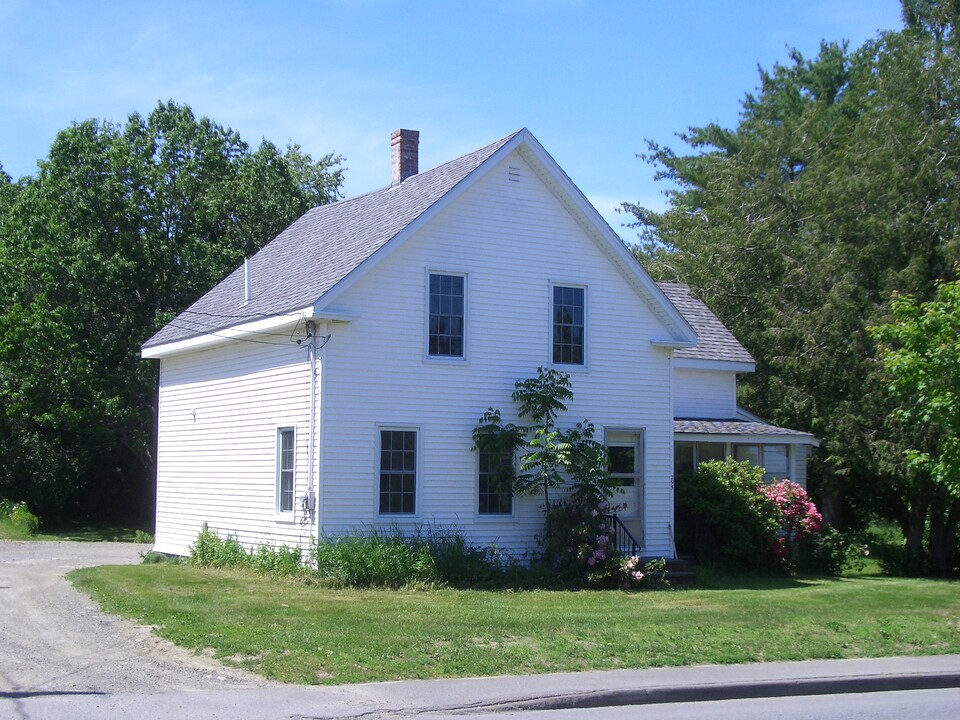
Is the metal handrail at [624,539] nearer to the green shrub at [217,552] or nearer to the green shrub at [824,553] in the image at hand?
the green shrub at [824,553]

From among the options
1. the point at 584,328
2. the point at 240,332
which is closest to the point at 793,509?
the point at 584,328

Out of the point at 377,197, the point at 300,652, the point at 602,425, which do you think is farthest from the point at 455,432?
the point at 300,652

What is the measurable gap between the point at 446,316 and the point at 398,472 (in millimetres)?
2950

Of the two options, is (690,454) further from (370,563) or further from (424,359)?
(370,563)

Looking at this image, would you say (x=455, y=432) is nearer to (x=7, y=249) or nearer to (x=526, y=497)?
(x=526, y=497)

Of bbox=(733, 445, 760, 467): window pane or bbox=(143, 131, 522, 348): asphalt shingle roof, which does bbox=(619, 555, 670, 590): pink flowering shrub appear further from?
bbox=(143, 131, 522, 348): asphalt shingle roof

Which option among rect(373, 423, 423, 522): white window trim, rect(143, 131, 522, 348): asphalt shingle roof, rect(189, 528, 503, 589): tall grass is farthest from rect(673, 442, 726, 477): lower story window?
rect(143, 131, 522, 348): asphalt shingle roof

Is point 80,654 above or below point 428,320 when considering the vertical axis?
below

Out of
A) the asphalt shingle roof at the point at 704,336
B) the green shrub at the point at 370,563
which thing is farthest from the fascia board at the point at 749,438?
the green shrub at the point at 370,563

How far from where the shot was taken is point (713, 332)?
1085 inches

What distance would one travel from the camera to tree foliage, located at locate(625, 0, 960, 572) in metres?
28.5

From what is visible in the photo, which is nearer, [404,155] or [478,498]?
[478,498]

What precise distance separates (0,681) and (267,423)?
10.2 m

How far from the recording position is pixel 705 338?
27.0 meters
